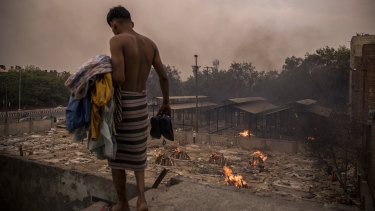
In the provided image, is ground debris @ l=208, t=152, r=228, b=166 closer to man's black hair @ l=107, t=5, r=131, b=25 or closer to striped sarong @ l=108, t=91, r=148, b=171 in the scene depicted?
striped sarong @ l=108, t=91, r=148, b=171

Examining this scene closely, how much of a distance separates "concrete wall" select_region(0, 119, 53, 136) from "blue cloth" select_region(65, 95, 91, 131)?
2327 cm

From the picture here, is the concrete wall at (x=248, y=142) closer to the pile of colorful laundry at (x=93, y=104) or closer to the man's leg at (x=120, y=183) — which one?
the man's leg at (x=120, y=183)

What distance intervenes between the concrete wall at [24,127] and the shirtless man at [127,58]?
23064 mm

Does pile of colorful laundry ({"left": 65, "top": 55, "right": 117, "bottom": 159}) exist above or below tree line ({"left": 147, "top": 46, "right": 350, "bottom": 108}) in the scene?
below

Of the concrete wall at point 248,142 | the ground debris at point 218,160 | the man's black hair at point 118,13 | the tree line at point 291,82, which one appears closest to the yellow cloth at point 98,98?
the man's black hair at point 118,13

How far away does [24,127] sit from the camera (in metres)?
21.8

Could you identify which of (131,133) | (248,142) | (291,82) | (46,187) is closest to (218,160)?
(248,142)

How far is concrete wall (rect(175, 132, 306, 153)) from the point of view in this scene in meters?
16.5

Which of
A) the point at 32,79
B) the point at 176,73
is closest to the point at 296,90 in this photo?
the point at 176,73

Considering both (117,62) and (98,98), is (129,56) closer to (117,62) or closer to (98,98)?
(117,62)

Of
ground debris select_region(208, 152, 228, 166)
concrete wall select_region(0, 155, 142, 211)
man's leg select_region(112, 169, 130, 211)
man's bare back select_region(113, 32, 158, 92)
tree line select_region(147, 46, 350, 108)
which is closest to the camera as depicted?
man's bare back select_region(113, 32, 158, 92)

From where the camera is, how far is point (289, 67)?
120 ft

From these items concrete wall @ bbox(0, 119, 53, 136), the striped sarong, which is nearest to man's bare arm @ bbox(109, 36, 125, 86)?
the striped sarong

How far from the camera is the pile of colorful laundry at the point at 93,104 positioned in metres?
1.70
